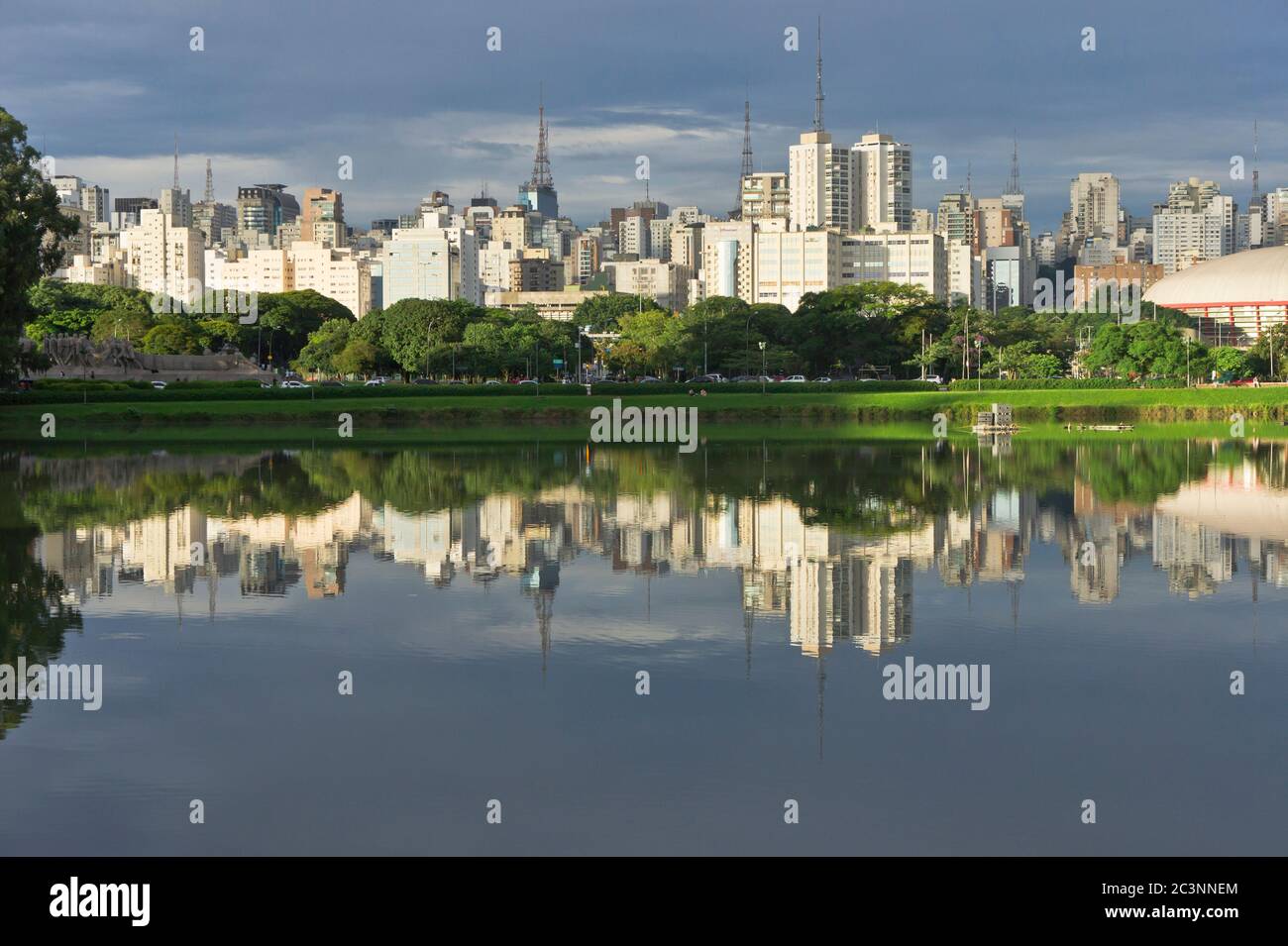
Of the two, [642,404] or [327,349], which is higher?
[327,349]

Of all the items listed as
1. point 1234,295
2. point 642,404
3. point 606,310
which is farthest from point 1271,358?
point 606,310

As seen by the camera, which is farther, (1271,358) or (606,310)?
(606,310)

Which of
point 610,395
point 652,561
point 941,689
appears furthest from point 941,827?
point 610,395

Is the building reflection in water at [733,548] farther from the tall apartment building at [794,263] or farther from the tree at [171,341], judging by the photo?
the tall apartment building at [794,263]

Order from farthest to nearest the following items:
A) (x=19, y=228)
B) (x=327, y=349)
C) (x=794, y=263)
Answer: (x=794, y=263), (x=327, y=349), (x=19, y=228)

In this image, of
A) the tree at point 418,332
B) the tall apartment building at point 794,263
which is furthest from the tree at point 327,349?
the tall apartment building at point 794,263

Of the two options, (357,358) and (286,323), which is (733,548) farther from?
(286,323)
